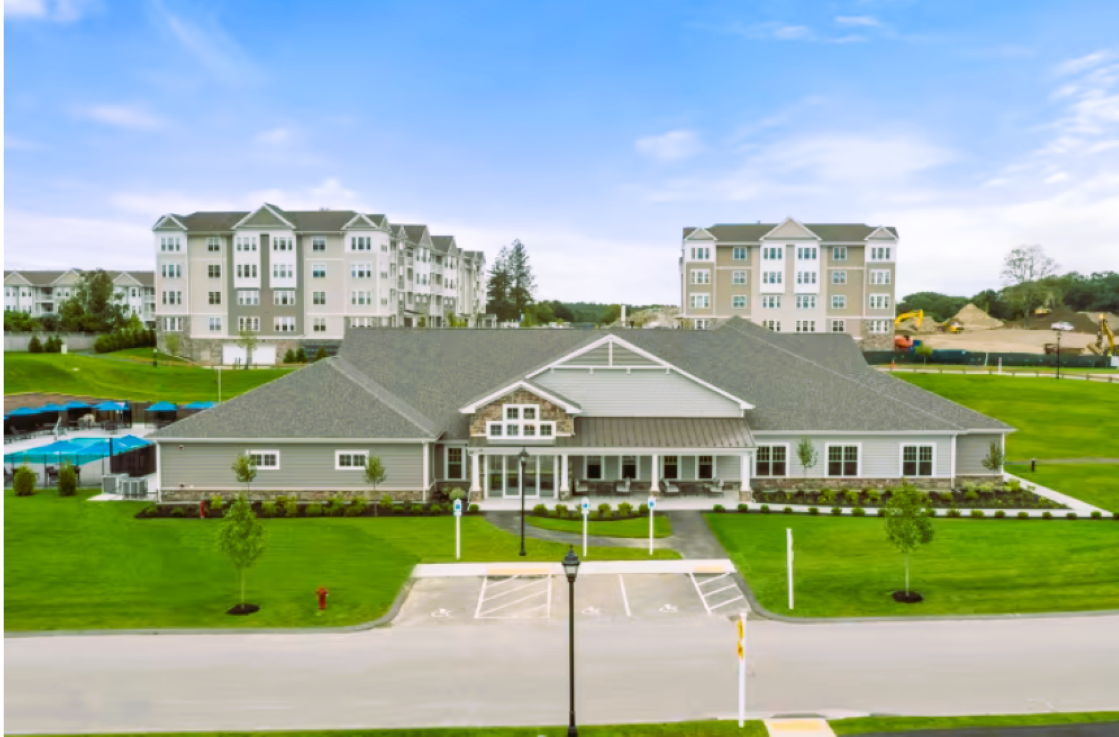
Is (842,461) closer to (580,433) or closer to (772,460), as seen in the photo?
(772,460)

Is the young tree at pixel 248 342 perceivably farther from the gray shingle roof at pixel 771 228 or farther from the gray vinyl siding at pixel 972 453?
the gray vinyl siding at pixel 972 453

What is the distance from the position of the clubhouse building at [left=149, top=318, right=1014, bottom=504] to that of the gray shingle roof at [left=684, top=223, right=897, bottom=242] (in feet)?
167

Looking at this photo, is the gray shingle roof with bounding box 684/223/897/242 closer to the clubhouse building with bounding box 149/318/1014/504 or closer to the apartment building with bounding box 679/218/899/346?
the apartment building with bounding box 679/218/899/346

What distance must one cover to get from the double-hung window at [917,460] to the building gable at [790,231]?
53751mm

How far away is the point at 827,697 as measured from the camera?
1554 centimetres

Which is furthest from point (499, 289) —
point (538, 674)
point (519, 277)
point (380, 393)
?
point (538, 674)

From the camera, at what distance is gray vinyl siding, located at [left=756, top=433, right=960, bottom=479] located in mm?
34906

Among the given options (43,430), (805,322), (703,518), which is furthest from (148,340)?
(703,518)

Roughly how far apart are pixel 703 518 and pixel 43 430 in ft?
139

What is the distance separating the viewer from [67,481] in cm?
3447

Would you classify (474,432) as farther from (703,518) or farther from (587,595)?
(587,595)

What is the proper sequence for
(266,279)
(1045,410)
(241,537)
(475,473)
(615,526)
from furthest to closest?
1. (266,279)
2. (1045,410)
3. (475,473)
4. (615,526)
5. (241,537)

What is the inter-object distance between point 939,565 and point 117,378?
213 feet

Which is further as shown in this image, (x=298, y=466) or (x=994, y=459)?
(x=994, y=459)
